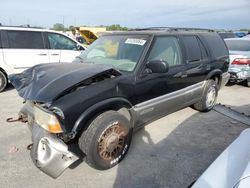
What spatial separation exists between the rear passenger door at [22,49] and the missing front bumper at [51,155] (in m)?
5.14

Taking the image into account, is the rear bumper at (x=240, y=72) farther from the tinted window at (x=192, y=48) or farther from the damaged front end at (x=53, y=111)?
the damaged front end at (x=53, y=111)

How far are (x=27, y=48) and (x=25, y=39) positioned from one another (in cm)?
28

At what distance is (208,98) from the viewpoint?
5.20 meters

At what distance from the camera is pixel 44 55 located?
762 centimetres

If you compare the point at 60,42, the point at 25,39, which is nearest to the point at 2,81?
the point at 25,39

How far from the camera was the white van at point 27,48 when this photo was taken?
6.96m

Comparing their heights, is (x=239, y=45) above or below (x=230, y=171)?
above

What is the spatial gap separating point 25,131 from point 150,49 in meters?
2.65

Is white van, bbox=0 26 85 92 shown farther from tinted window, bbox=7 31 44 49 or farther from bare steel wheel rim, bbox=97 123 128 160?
bare steel wheel rim, bbox=97 123 128 160

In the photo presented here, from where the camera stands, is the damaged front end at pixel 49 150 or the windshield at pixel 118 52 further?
the windshield at pixel 118 52

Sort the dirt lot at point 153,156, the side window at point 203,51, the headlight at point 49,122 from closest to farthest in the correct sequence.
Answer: the headlight at point 49,122 → the dirt lot at point 153,156 → the side window at point 203,51

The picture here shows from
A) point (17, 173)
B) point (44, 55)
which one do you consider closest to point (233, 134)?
point (17, 173)

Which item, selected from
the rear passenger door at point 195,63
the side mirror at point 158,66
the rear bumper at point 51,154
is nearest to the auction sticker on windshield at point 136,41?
the side mirror at point 158,66

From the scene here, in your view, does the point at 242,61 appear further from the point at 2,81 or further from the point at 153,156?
the point at 2,81
